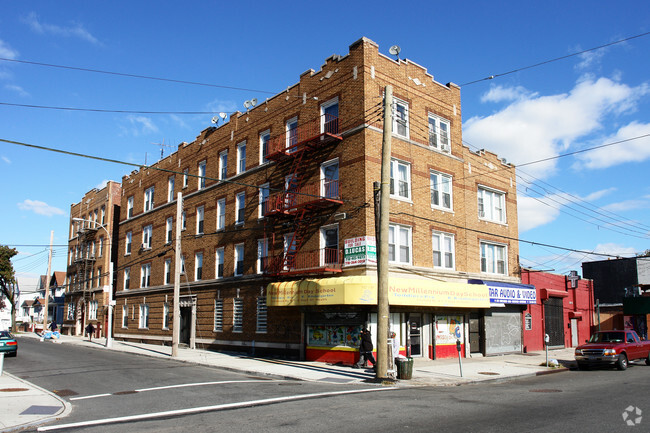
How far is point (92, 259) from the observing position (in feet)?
154

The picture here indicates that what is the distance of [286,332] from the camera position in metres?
24.5

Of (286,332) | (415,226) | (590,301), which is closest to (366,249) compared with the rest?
(415,226)

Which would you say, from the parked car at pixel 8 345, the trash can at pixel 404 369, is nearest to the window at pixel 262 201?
the trash can at pixel 404 369

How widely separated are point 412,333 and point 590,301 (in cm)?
1996

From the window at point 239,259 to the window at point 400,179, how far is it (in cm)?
1015

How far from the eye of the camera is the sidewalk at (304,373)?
11.5 meters

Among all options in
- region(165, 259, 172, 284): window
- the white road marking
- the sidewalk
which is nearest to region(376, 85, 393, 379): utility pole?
the sidewalk

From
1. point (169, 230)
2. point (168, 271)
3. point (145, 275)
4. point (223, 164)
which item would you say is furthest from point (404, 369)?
point (145, 275)

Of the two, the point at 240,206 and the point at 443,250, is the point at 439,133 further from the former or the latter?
the point at 240,206

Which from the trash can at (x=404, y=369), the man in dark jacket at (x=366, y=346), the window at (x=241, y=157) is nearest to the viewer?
the trash can at (x=404, y=369)

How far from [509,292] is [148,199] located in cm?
2786

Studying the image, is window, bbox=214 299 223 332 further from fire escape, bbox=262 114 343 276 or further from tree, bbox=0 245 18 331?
tree, bbox=0 245 18 331

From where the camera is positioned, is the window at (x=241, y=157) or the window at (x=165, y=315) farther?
the window at (x=165, y=315)

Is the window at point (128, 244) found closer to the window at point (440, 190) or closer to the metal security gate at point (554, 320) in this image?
the window at point (440, 190)
